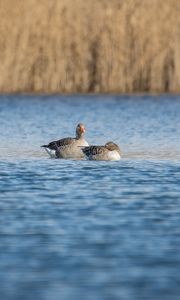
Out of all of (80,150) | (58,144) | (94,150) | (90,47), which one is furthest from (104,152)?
(90,47)

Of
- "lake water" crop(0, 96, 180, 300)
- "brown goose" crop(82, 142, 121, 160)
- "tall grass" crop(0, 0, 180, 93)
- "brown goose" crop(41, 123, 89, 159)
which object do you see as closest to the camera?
"lake water" crop(0, 96, 180, 300)

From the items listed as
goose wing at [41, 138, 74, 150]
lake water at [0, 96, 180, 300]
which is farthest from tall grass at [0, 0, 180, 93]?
goose wing at [41, 138, 74, 150]

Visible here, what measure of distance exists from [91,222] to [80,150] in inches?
252

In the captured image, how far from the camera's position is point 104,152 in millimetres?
15133

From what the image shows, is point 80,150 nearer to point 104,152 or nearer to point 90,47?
point 104,152

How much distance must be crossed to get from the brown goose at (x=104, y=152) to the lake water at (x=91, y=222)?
0.12 metres

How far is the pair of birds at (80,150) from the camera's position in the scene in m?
15.2

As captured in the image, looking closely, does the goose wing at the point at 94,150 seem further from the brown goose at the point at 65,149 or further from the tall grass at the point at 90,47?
the tall grass at the point at 90,47

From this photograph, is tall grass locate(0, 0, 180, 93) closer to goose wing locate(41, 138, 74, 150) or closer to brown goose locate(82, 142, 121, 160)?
goose wing locate(41, 138, 74, 150)

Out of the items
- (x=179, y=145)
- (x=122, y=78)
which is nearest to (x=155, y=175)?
(x=179, y=145)

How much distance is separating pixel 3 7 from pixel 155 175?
56.3 feet

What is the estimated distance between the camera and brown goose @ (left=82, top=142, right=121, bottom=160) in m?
15.2

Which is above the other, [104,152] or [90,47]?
[90,47]

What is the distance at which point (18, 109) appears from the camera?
88.7 feet
